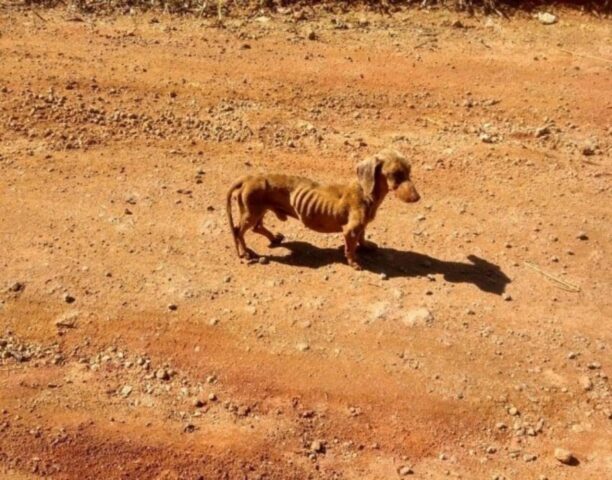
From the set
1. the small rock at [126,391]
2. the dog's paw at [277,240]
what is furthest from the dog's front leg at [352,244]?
the small rock at [126,391]

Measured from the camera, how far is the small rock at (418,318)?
8.41 meters

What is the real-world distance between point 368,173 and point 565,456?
335cm

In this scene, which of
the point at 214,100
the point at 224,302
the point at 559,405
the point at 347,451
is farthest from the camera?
the point at 214,100

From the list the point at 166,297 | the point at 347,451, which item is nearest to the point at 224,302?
the point at 166,297

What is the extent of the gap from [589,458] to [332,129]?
20.1 feet

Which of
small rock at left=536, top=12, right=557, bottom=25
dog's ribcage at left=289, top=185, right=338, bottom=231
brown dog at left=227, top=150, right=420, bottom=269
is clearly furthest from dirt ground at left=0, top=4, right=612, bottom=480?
small rock at left=536, top=12, right=557, bottom=25

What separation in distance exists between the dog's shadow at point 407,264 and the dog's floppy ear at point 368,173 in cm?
106

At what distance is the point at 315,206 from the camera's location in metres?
8.55

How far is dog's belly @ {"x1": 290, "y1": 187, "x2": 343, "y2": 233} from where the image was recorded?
28.0 feet

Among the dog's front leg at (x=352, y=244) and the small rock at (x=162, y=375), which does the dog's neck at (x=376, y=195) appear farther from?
the small rock at (x=162, y=375)

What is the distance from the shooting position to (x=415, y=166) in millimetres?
11109

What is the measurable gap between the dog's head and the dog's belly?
0.44 meters

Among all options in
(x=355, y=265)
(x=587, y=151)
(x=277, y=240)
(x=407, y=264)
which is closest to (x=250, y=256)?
(x=277, y=240)

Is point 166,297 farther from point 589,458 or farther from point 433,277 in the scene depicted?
point 589,458
